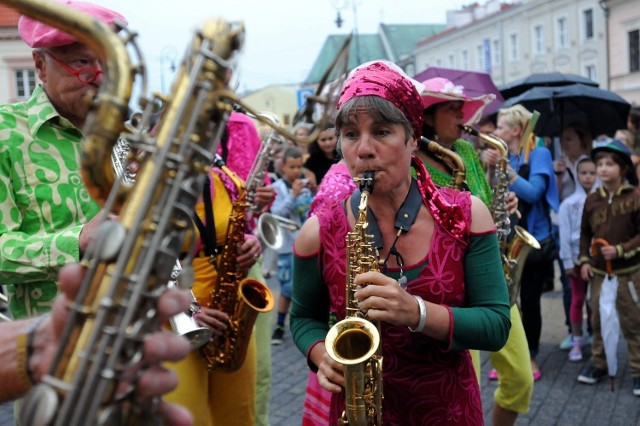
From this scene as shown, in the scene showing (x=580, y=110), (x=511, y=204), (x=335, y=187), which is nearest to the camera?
(x=335, y=187)

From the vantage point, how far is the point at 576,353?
23.7 ft

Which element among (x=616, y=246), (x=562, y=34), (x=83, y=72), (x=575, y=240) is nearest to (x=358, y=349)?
(x=83, y=72)

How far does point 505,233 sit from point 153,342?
4.03 m

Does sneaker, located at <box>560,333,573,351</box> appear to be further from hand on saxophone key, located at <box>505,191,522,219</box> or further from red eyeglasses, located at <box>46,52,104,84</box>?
red eyeglasses, located at <box>46,52,104,84</box>

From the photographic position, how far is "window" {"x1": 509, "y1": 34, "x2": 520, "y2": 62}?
50.7 meters

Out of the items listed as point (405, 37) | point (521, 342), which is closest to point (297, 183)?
point (521, 342)

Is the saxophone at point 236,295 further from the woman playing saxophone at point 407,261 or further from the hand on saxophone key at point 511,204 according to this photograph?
the hand on saxophone key at point 511,204

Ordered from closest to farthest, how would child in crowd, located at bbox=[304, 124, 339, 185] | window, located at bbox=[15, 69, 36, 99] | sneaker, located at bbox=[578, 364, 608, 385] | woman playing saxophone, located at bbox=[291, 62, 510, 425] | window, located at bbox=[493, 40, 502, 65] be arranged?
woman playing saxophone, located at bbox=[291, 62, 510, 425]
sneaker, located at bbox=[578, 364, 608, 385]
child in crowd, located at bbox=[304, 124, 339, 185]
window, located at bbox=[15, 69, 36, 99]
window, located at bbox=[493, 40, 502, 65]

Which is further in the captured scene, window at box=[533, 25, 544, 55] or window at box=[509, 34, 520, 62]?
window at box=[509, 34, 520, 62]

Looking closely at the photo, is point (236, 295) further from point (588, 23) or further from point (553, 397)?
point (588, 23)

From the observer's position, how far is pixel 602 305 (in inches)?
252

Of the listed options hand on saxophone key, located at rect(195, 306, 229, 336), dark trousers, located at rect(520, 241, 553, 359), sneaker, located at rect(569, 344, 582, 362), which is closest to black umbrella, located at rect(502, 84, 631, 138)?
dark trousers, located at rect(520, 241, 553, 359)

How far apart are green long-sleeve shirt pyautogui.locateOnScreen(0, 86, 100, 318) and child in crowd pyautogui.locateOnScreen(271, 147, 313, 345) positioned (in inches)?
262

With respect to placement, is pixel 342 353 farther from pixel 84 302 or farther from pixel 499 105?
pixel 499 105
